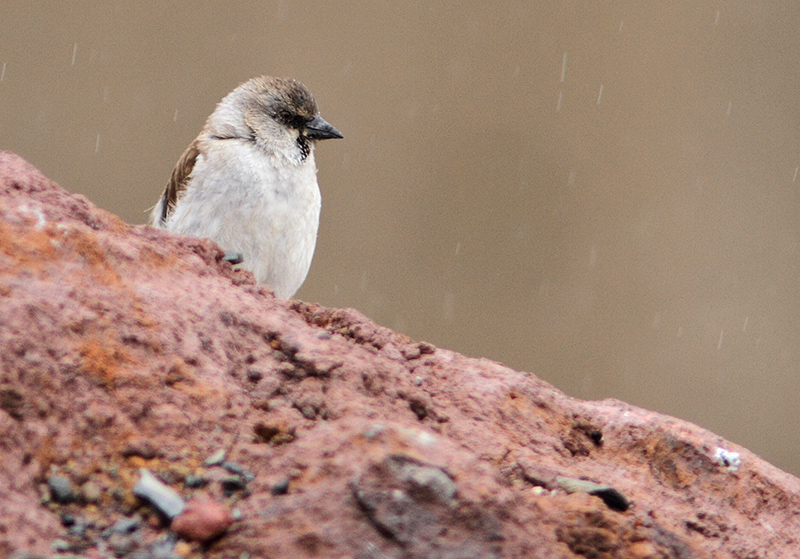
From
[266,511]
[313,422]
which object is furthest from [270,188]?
[266,511]

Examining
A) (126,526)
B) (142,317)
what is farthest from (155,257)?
(126,526)

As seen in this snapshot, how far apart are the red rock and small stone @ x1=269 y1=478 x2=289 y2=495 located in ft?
0.26

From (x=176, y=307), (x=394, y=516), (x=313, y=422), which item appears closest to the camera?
(x=394, y=516)

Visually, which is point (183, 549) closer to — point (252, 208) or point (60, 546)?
point (60, 546)

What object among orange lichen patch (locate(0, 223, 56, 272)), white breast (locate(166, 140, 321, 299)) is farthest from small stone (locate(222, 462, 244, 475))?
white breast (locate(166, 140, 321, 299))

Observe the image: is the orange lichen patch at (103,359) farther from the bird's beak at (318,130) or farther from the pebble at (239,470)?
the bird's beak at (318,130)

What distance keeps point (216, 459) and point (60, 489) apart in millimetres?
251

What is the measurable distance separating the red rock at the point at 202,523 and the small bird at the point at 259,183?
8.18 feet

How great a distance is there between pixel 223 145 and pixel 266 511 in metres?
2.85

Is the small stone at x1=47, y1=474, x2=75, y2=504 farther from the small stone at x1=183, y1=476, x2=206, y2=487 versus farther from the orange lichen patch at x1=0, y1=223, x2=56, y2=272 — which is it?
the orange lichen patch at x1=0, y1=223, x2=56, y2=272

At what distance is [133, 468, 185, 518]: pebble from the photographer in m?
1.46

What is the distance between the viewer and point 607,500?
5.79 ft

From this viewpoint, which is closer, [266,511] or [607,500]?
[266,511]

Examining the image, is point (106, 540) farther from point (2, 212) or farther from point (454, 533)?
point (2, 212)
